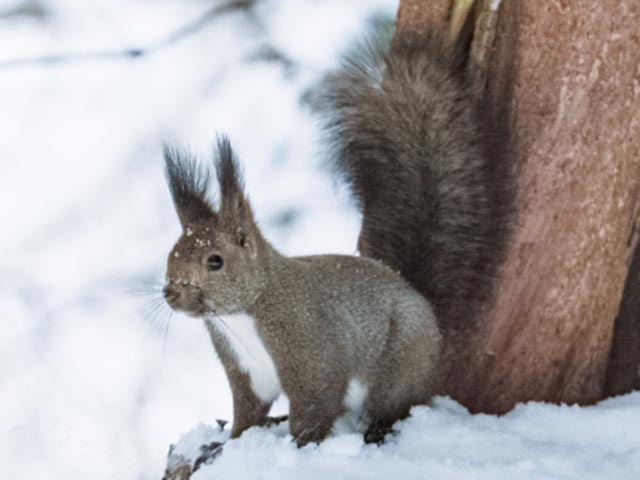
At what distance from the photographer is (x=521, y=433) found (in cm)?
204

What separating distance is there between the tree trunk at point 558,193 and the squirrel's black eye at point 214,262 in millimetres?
645

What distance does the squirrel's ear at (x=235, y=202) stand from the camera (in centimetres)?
184

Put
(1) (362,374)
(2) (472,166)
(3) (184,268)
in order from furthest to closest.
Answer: (2) (472,166), (1) (362,374), (3) (184,268)

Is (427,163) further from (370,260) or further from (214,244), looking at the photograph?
(214,244)

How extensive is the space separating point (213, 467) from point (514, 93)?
0.97 meters

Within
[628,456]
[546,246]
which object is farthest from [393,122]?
[628,456]

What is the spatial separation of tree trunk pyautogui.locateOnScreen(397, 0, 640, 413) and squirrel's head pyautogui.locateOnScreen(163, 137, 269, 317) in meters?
0.58

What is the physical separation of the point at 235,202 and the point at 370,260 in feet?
1.25

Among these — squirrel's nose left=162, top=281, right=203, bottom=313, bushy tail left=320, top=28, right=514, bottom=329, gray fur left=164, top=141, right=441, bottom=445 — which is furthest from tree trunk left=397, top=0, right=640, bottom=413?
squirrel's nose left=162, top=281, right=203, bottom=313

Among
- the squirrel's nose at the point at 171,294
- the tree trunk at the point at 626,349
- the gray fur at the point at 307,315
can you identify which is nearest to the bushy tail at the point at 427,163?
the gray fur at the point at 307,315

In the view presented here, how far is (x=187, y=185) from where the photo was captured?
1.88 metres

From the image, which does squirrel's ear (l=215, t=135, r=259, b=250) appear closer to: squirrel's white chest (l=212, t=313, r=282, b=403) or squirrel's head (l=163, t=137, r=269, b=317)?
squirrel's head (l=163, t=137, r=269, b=317)

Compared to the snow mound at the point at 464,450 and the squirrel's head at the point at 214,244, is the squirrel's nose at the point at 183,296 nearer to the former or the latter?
the squirrel's head at the point at 214,244

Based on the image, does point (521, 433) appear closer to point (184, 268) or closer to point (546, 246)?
point (546, 246)
